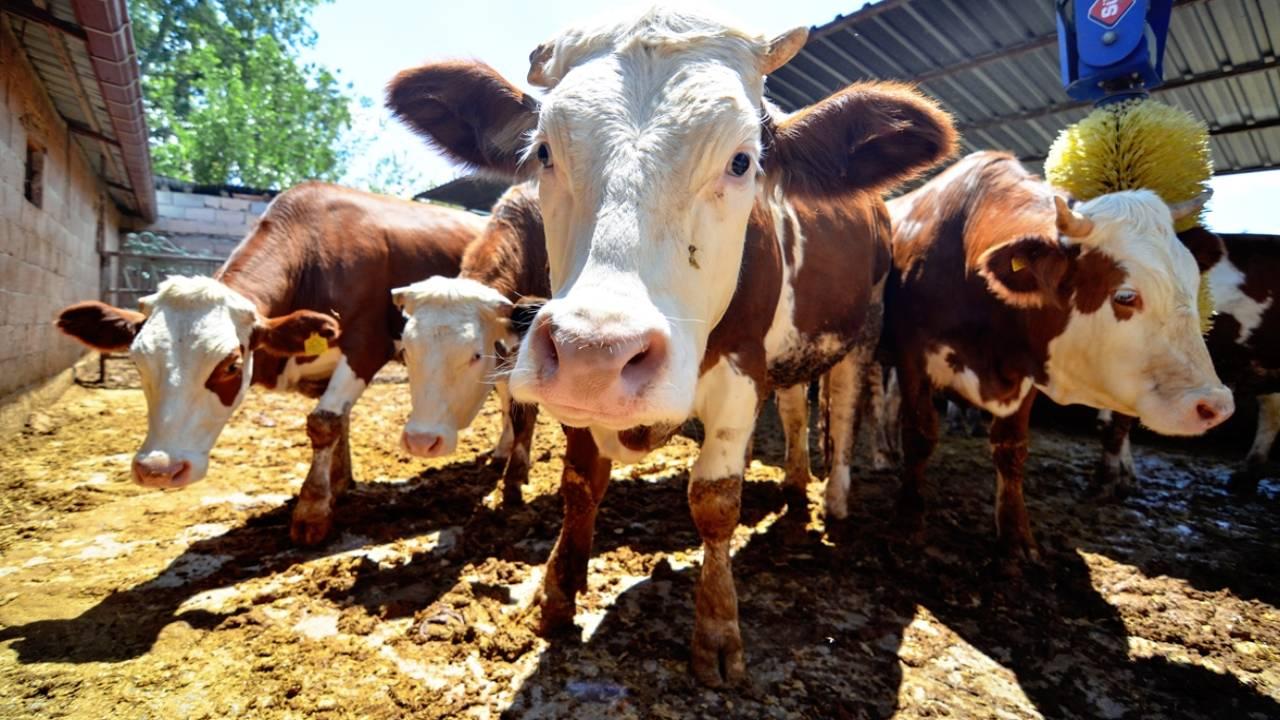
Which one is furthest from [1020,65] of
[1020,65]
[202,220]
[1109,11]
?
[202,220]

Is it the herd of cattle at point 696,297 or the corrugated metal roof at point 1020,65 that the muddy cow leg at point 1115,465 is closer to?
the herd of cattle at point 696,297

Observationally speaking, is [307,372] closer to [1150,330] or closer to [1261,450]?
[1150,330]

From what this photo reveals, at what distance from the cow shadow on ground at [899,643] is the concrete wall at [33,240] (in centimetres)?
574

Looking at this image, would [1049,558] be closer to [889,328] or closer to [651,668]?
[889,328]

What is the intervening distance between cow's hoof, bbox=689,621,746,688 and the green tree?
25.8 metres

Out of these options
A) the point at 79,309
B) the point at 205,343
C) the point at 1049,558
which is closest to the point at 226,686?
the point at 205,343

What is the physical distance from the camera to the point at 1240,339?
186 inches

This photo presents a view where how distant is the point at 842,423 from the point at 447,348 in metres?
2.63

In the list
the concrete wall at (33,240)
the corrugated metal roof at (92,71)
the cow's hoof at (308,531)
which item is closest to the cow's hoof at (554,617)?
the cow's hoof at (308,531)

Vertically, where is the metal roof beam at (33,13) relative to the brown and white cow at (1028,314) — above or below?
above

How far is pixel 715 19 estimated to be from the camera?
196 centimetres

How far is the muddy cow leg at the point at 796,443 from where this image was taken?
394cm

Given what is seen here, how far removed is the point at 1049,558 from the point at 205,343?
4729 mm

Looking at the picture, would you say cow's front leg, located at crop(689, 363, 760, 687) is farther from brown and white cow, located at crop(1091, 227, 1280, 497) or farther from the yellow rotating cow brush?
brown and white cow, located at crop(1091, 227, 1280, 497)
